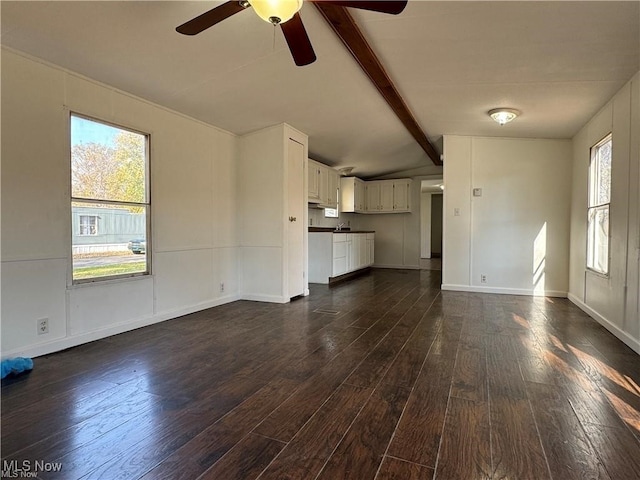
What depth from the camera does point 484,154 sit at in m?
5.43

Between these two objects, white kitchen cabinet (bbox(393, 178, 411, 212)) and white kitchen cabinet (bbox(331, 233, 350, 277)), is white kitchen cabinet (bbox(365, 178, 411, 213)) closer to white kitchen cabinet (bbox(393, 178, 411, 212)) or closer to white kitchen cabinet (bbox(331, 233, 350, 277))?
white kitchen cabinet (bbox(393, 178, 411, 212))

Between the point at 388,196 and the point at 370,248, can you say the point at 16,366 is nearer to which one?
the point at 370,248

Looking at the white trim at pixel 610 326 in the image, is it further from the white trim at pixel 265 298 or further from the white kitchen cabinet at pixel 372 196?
the white kitchen cabinet at pixel 372 196

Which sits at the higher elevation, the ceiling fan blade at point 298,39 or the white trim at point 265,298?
the ceiling fan blade at point 298,39

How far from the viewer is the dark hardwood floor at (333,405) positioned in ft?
4.84

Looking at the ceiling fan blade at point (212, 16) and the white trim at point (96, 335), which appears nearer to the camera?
the ceiling fan blade at point (212, 16)

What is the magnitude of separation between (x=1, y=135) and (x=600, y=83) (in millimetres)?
4934

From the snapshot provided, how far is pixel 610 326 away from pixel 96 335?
4833 millimetres

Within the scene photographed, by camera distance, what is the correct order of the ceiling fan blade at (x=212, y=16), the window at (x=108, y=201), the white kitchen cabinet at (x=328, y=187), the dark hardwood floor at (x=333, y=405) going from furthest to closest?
the white kitchen cabinet at (x=328, y=187) → the window at (x=108, y=201) → the ceiling fan blade at (x=212, y=16) → the dark hardwood floor at (x=333, y=405)

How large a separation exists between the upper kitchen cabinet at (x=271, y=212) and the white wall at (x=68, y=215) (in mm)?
546

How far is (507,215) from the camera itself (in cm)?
536

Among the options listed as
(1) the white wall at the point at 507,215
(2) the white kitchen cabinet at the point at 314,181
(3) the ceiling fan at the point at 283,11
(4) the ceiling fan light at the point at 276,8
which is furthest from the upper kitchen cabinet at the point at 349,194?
(4) the ceiling fan light at the point at 276,8

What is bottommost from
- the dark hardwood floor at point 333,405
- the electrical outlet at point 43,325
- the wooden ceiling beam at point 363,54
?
the dark hardwood floor at point 333,405

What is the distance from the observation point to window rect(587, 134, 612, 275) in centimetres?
376
